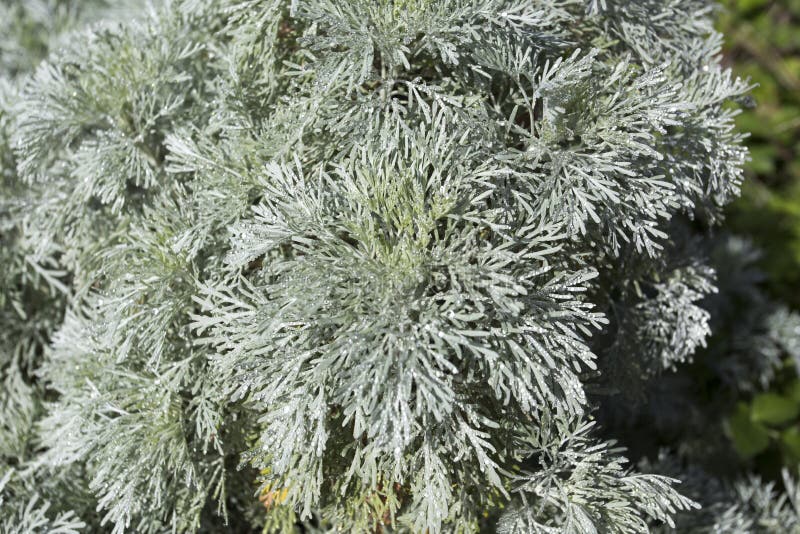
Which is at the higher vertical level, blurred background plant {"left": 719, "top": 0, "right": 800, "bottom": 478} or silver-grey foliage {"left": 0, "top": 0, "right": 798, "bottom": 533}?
silver-grey foliage {"left": 0, "top": 0, "right": 798, "bottom": 533}

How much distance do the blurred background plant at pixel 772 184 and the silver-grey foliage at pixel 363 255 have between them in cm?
65

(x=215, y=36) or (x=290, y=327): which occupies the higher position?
(x=215, y=36)

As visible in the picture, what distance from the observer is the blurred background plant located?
1513mm

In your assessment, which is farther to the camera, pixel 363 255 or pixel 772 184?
pixel 772 184

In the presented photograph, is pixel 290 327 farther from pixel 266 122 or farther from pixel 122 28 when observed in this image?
pixel 122 28

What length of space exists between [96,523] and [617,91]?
86 cm

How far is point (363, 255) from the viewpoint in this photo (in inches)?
29.5

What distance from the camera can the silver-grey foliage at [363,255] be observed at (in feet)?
2.46

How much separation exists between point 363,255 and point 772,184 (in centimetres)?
176

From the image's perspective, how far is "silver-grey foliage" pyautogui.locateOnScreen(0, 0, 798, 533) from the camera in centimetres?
75

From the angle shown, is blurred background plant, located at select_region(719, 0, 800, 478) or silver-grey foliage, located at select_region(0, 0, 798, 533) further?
blurred background plant, located at select_region(719, 0, 800, 478)

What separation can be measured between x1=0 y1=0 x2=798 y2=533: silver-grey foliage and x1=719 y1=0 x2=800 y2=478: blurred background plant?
652mm

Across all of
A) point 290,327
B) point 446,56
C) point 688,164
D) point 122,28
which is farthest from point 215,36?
point 688,164

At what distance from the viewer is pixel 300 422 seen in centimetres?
74
